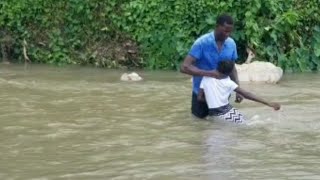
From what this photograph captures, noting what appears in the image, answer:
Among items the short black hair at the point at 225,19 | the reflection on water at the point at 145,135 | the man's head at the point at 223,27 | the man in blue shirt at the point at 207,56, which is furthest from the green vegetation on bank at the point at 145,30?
the short black hair at the point at 225,19

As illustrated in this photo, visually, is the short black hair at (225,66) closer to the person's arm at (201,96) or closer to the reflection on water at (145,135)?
the person's arm at (201,96)

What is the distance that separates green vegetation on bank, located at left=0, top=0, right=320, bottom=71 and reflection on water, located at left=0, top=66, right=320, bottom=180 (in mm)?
2449

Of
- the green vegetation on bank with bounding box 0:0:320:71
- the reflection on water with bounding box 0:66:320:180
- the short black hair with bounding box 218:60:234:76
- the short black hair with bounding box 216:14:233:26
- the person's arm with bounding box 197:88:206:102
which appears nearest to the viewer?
the reflection on water with bounding box 0:66:320:180

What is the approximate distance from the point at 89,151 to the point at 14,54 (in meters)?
9.56

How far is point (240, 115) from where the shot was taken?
26.9 feet

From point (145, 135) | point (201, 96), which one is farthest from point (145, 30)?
point (145, 135)

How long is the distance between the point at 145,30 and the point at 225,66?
6.81 metres

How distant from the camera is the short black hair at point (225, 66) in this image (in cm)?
805

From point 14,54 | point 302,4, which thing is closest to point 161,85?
point 302,4

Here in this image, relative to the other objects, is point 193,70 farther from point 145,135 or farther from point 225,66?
point 145,135

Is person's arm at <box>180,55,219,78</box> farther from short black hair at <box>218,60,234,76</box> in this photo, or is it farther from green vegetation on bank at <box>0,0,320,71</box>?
green vegetation on bank at <box>0,0,320,71</box>

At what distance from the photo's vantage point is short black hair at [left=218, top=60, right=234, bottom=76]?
8.05 m

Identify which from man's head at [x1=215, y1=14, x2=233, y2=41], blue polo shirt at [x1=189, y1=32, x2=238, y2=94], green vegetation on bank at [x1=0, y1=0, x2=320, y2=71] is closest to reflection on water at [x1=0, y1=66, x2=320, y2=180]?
blue polo shirt at [x1=189, y1=32, x2=238, y2=94]

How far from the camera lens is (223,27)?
7914mm
